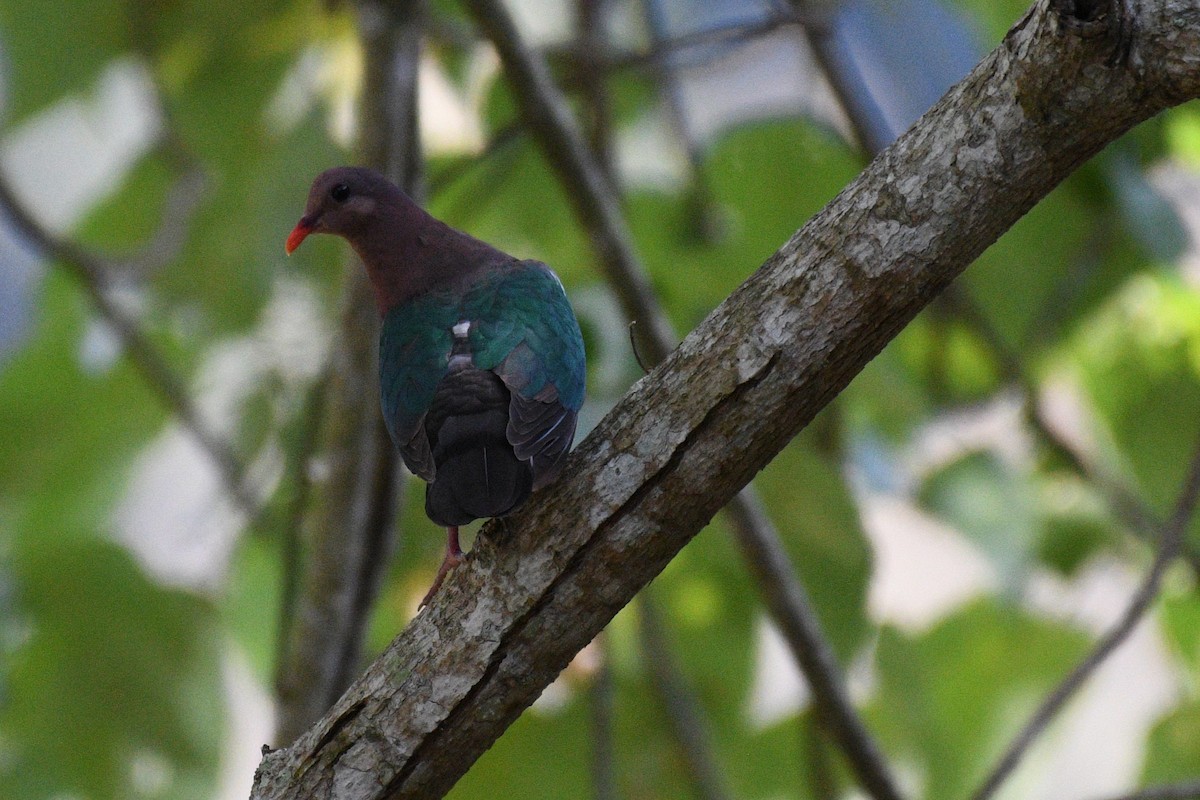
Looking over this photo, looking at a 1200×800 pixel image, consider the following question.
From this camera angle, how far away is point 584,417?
3.46 m

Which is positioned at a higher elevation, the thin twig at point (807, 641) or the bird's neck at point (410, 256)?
the bird's neck at point (410, 256)

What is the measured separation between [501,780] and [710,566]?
2.79 ft

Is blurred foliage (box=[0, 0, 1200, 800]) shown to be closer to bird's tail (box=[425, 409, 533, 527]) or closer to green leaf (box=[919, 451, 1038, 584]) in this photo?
green leaf (box=[919, 451, 1038, 584])

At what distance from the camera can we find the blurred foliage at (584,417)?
380 cm

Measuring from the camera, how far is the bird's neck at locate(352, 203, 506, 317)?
3.12 metres

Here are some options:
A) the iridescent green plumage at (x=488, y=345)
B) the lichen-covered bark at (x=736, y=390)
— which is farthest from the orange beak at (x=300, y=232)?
the lichen-covered bark at (x=736, y=390)

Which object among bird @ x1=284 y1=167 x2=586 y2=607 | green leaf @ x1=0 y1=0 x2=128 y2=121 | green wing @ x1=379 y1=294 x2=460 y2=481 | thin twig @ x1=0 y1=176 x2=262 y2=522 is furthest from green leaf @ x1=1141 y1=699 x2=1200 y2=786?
green leaf @ x1=0 y1=0 x2=128 y2=121

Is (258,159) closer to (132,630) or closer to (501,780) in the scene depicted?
(132,630)

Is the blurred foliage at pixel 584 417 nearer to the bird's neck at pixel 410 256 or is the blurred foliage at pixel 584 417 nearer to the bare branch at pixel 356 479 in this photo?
the bare branch at pixel 356 479

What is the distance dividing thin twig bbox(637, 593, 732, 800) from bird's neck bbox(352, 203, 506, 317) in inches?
49.3

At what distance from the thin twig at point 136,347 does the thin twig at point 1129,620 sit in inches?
89.8

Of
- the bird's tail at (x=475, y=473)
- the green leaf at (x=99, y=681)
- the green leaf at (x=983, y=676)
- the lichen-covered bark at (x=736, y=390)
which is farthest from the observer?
the green leaf at (x=983, y=676)

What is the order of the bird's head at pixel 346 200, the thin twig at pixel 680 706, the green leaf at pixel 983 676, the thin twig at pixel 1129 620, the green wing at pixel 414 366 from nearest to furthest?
1. the green wing at pixel 414 366
2. the thin twig at pixel 1129 620
3. the bird's head at pixel 346 200
4. the thin twig at pixel 680 706
5. the green leaf at pixel 983 676

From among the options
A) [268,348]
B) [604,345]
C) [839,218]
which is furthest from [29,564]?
[839,218]
